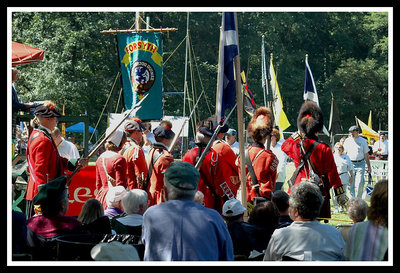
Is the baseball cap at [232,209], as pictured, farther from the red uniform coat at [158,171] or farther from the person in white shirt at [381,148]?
the person in white shirt at [381,148]

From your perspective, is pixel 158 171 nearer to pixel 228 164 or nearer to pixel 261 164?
pixel 228 164

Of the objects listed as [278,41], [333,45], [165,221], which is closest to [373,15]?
[333,45]

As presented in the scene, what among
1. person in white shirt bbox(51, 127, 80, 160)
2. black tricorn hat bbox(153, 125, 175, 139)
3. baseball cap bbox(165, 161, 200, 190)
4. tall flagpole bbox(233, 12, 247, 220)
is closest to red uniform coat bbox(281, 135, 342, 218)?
tall flagpole bbox(233, 12, 247, 220)

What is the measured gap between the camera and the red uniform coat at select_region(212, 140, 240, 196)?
7066 millimetres

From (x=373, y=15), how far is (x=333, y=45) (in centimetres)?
391

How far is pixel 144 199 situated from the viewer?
217 inches

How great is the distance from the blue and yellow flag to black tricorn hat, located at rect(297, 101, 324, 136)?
5.88 meters

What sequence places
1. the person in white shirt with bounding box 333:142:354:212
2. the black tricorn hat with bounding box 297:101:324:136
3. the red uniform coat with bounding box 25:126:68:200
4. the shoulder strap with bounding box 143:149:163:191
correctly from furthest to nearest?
1. the person in white shirt with bounding box 333:142:354:212
2. the black tricorn hat with bounding box 297:101:324:136
3. the shoulder strap with bounding box 143:149:163:191
4. the red uniform coat with bounding box 25:126:68:200

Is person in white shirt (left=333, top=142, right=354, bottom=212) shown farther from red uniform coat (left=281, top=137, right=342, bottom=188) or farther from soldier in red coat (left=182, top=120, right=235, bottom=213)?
soldier in red coat (left=182, top=120, right=235, bottom=213)

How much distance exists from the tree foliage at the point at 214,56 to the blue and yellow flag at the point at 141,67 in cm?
2230

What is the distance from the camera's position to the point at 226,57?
6.69 metres

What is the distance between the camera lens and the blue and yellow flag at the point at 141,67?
1366cm

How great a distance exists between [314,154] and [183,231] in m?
3.97

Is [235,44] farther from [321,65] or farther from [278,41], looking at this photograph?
[321,65]
